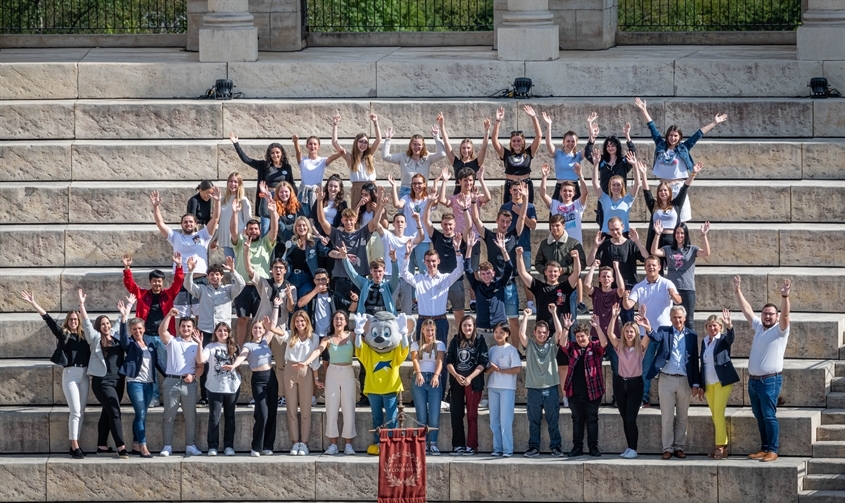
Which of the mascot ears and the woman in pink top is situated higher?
the mascot ears

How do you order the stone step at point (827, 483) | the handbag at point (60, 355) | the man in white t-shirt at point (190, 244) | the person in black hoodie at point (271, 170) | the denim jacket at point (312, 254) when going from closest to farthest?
the stone step at point (827, 483)
the handbag at point (60, 355)
the denim jacket at point (312, 254)
the man in white t-shirt at point (190, 244)
the person in black hoodie at point (271, 170)

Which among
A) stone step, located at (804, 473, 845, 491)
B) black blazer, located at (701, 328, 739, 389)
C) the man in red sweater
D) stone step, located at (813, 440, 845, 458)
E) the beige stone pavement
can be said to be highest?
the beige stone pavement

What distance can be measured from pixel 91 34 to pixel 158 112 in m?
6.20

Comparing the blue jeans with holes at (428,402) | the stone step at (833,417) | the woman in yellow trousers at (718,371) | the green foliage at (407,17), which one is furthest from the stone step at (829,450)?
the green foliage at (407,17)

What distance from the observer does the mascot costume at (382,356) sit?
24.9 m

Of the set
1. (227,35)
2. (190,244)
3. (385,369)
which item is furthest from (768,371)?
(227,35)

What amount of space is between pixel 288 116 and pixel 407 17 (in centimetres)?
794

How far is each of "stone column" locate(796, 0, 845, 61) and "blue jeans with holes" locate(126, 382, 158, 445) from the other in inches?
487

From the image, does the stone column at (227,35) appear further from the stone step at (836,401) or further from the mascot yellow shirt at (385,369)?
the stone step at (836,401)

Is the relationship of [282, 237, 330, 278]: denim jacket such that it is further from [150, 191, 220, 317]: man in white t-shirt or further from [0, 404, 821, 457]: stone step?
[0, 404, 821, 457]: stone step

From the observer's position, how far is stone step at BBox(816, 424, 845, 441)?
24.7 metres

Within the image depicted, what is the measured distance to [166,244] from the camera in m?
27.9

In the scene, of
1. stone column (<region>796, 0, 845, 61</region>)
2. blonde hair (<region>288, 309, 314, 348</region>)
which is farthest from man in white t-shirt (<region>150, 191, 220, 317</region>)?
stone column (<region>796, 0, 845, 61</region>)

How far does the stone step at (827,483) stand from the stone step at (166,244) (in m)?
4.06
